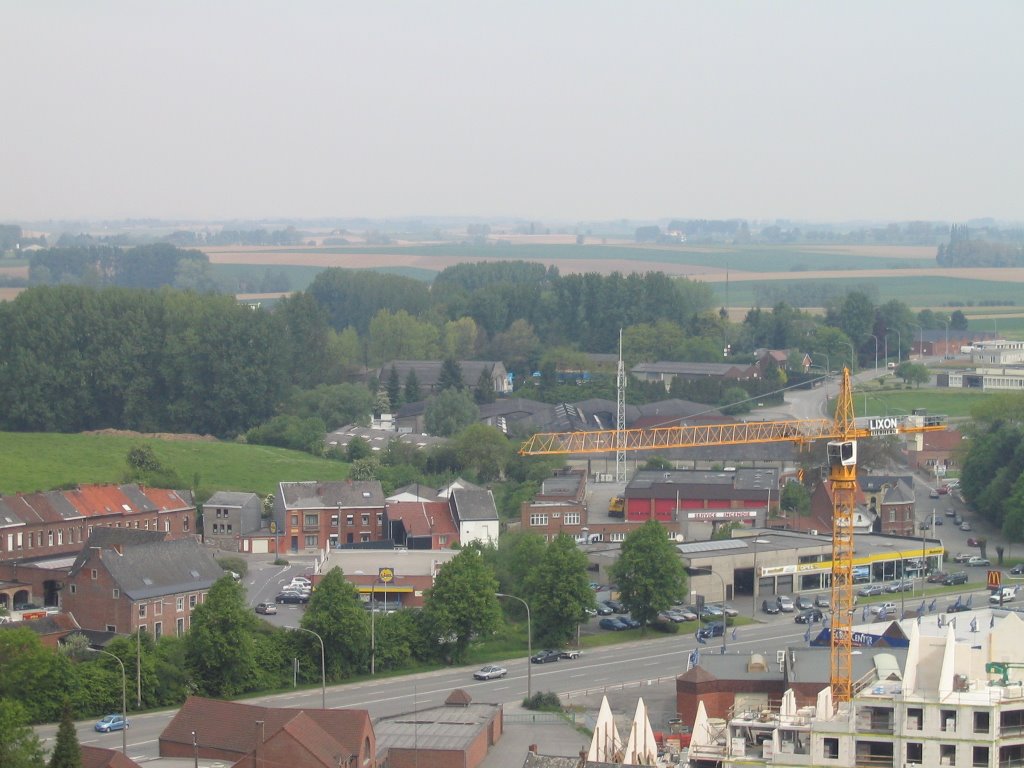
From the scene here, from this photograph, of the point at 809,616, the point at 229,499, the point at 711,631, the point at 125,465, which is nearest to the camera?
the point at 711,631

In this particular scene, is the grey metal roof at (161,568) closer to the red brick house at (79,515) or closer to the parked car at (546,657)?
the red brick house at (79,515)

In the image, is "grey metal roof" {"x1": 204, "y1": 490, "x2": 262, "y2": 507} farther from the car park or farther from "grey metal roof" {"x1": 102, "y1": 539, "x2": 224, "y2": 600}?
the car park

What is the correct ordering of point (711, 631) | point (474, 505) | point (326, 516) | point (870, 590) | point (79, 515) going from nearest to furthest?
point (711, 631) < point (870, 590) < point (79, 515) < point (474, 505) < point (326, 516)

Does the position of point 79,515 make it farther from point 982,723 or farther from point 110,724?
point 982,723

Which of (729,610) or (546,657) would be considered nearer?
(546,657)

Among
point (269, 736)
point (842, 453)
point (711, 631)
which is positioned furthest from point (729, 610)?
point (269, 736)

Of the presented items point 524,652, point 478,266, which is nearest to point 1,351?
point 524,652

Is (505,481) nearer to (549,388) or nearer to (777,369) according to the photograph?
(549,388)
